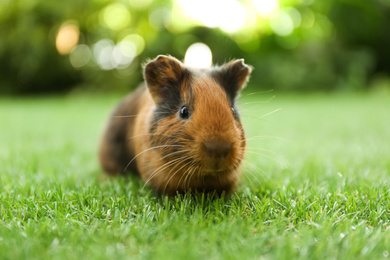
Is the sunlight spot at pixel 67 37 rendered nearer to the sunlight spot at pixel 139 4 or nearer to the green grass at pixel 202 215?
the sunlight spot at pixel 139 4

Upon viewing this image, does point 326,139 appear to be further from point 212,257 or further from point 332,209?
point 212,257

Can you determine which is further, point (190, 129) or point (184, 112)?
point (184, 112)

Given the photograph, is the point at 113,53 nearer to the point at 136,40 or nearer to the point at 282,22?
the point at 136,40

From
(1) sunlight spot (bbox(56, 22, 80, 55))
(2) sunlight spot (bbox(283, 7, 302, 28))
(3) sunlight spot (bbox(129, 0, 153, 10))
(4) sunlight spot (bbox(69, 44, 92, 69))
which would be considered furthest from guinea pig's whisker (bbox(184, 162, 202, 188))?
(3) sunlight spot (bbox(129, 0, 153, 10))

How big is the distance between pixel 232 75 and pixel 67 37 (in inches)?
754

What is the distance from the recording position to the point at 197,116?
2.65m

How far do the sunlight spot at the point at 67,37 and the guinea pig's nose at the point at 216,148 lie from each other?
63.8ft

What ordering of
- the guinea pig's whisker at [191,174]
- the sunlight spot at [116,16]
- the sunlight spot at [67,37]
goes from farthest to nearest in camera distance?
the sunlight spot at [116,16]
the sunlight spot at [67,37]
the guinea pig's whisker at [191,174]

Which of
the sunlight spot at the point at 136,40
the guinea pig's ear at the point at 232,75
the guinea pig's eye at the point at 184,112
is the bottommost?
the guinea pig's eye at the point at 184,112

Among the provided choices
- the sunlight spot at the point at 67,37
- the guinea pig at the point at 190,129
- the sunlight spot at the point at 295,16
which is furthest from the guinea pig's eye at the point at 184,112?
the sunlight spot at the point at 295,16

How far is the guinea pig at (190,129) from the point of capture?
8.43ft

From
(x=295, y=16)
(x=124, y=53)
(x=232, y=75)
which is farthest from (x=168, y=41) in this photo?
(x=232, y=75)

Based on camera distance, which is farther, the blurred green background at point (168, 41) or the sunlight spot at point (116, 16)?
the sunlight spot at point (116, 16)

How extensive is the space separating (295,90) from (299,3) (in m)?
5.10
